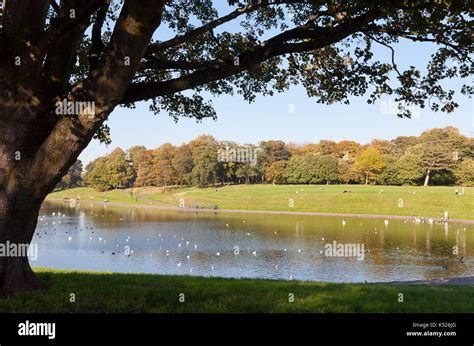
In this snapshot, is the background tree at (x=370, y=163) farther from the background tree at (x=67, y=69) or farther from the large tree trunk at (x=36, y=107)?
the large tree trunk at (x=36, y=107)

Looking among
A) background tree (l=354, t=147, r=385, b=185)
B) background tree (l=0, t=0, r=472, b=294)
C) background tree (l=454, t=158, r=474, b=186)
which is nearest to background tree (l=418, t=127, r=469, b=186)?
background tree (l=454, t=158, r=474, b=186)

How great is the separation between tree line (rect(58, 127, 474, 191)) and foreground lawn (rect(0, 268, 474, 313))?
289 ft

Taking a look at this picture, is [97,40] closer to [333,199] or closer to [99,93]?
[99,93]

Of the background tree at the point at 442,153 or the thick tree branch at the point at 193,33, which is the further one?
the background tree at the point at 442,153

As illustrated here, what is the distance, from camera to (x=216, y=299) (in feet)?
23.3

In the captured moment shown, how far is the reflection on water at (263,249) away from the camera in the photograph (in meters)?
26.3

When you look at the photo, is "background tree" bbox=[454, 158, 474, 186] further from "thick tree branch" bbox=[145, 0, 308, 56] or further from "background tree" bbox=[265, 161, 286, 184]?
"thick tree branch" bbox=[145, 0, 308, 56]

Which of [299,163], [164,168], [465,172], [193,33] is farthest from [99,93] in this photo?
[164,168]

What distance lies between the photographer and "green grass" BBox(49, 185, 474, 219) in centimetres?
6694

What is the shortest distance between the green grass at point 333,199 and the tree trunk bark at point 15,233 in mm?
63872

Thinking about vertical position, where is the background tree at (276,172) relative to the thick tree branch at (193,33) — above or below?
below

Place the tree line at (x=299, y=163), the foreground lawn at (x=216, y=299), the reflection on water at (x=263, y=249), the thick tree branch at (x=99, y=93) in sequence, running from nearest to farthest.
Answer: the thick tree branch at (x=99, y=93), the foreground lawn at (x=216, y=299), the reflection on water at (x=263, y=249), the tree line at (x=299, y=163)

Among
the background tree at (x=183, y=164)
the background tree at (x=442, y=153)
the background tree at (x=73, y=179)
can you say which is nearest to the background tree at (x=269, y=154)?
the background tree at (x=183, y=164)

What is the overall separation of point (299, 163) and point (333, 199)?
98.5 feet
